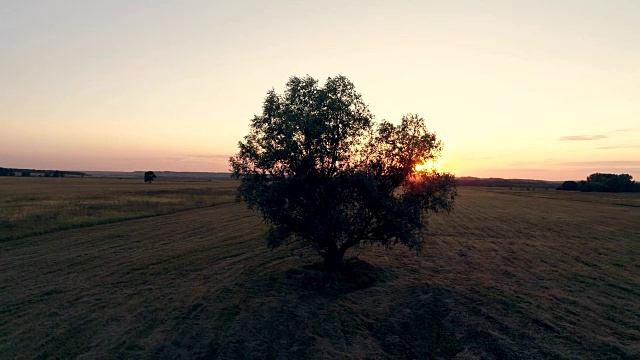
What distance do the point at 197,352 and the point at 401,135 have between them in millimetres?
16205

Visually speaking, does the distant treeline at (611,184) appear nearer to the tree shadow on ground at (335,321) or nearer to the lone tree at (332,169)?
the lone tree at (332,169)

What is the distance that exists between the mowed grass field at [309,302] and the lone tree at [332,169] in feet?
12.8

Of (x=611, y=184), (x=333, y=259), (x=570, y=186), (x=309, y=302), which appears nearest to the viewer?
(x=309, y=302)

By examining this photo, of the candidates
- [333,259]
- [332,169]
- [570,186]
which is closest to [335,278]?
[333,259]

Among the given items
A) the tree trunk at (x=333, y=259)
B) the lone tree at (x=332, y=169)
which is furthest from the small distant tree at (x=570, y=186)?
the tree trunk at (x=333, y=259)

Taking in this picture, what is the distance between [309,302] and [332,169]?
767 centimetres

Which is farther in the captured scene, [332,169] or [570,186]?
[570,186]

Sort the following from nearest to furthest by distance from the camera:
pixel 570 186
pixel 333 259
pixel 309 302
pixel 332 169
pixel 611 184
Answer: pixel 309 302, pixel 332 169, pixel 333 259, pixel 611 184, pixel 570 186

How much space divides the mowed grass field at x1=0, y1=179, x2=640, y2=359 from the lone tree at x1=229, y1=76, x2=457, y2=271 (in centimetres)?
389

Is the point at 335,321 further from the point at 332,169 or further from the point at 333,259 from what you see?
the point at 332,169

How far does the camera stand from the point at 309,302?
20.1 m

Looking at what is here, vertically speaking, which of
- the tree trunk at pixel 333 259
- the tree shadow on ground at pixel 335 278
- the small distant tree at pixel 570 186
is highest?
the small distant tree at pixel 570 186

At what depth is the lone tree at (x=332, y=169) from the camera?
21.3m

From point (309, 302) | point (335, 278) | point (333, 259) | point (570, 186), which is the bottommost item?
point (309, 302)
